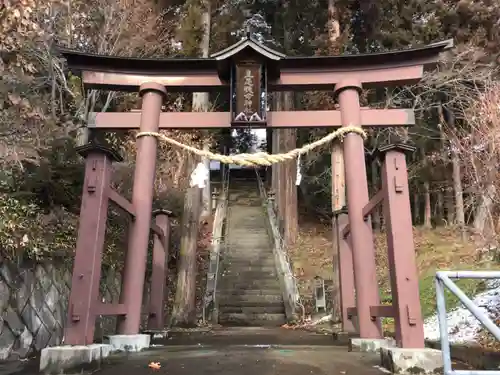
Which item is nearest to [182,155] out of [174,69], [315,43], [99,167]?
[315,43]

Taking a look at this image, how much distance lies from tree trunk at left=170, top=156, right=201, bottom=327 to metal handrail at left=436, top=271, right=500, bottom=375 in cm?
852

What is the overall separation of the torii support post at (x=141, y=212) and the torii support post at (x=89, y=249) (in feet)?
2.61

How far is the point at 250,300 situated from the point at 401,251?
309 inches

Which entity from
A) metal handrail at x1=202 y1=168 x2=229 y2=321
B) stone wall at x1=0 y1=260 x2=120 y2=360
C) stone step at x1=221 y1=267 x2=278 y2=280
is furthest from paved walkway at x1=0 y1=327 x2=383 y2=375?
stone step at x1=221 y1=267 x2=278 y2=280

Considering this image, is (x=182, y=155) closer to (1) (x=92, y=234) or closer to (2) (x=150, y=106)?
(2) (x=150, y=106)

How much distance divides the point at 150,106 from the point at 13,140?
2.02 metres

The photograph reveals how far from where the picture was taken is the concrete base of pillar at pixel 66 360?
4.64 m

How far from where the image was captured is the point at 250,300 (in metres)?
12.4

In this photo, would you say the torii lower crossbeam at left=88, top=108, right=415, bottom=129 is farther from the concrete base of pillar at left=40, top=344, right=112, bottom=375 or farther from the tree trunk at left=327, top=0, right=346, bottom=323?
the concrete base of pillar at left=40, top=344, right=112, bottom=375

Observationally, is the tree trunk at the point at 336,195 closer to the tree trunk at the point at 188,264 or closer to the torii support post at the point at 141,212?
the tree trunk at the point at 188,264

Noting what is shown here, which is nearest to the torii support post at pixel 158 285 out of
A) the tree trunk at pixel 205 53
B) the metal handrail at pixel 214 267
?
the metal handrail at pixel 214 267

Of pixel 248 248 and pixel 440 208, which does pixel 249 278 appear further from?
pixel 440 208

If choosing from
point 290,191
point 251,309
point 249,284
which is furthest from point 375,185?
point 251,309

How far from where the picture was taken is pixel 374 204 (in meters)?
5.84
